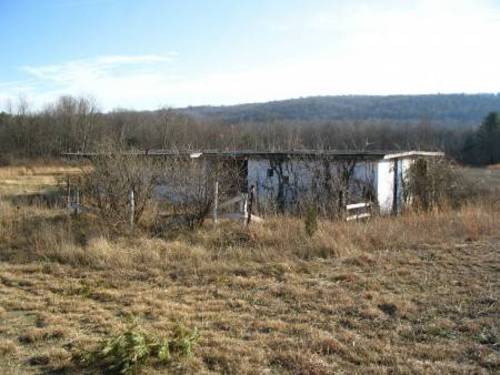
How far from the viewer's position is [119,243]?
889 cm

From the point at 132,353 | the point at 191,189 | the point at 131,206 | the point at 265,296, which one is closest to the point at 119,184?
the point at 131,206

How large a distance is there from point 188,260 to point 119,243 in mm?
1713

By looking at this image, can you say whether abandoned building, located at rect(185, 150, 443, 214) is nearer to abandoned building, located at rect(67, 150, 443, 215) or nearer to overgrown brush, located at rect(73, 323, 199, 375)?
abandoned building, located at rect(67, 150, 443, 215)

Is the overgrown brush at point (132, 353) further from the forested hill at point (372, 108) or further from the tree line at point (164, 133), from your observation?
the forested hill at point (372, 108)

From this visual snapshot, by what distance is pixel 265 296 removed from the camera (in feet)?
20.2

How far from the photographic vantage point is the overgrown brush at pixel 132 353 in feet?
13.2

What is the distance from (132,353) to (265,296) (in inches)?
94.3

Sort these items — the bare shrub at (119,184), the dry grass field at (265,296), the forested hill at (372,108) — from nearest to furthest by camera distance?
1. the dry grass field at (265,296)
2. the bare shrub at (119,184)
3. the forested hill at (372,108)

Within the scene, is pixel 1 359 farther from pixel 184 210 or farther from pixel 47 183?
pixel 47 183

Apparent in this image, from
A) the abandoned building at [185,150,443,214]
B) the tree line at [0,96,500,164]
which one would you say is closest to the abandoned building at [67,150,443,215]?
the abandoned building at [185,150,443,214]

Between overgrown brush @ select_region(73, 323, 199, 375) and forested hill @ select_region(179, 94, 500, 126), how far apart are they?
348 feet

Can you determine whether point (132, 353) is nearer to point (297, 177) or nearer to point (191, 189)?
point (191, 189)

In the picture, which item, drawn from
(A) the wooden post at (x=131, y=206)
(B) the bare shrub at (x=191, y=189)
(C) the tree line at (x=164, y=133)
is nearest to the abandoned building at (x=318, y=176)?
(B) the bare shrub at (x=191, y=189)

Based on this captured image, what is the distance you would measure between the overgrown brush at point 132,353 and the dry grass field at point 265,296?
0.07 metres
